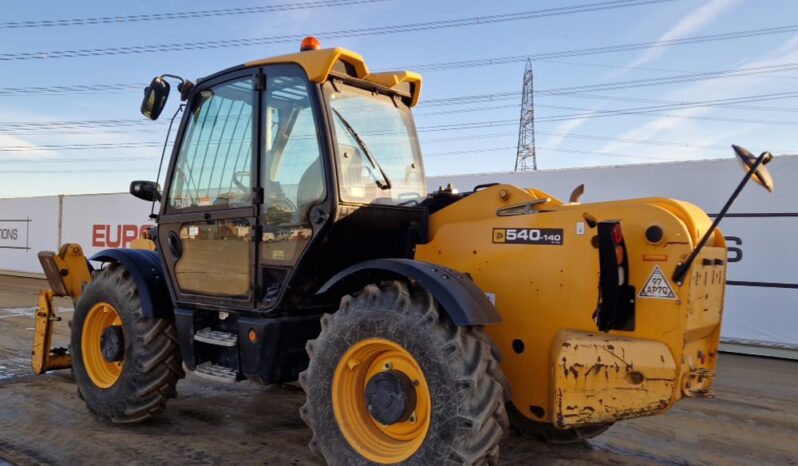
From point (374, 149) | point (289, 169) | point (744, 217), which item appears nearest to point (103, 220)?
point (289, 169)

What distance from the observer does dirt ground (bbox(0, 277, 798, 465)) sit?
4.13m

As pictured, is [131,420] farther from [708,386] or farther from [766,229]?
[766,229]

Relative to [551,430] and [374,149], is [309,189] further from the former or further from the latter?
[551,430]

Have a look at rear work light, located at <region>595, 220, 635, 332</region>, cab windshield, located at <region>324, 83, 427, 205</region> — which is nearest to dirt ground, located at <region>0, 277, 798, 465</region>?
rear work light, located at <region>595, 220, 635, 332</region>

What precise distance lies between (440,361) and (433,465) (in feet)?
1.63

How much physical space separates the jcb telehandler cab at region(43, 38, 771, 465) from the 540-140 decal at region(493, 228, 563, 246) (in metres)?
0.01

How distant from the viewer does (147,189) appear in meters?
4.84

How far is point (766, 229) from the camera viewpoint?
8453 millimetres

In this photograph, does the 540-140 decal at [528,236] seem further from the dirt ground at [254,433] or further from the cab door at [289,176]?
the dirt ground at [254,433]

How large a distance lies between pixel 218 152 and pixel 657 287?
3.02m

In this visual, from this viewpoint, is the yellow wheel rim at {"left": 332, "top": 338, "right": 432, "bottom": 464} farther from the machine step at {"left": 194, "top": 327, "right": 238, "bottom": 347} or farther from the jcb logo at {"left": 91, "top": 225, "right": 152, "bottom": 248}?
the jcb logo at {"left": 91, "top": 225, "right": 152, "bottom": 248}

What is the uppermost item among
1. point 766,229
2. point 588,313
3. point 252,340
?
point 766,229

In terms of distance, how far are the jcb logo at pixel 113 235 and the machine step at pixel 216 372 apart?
12.8 meters

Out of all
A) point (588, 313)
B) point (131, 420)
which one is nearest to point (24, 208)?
point (131, 420)
